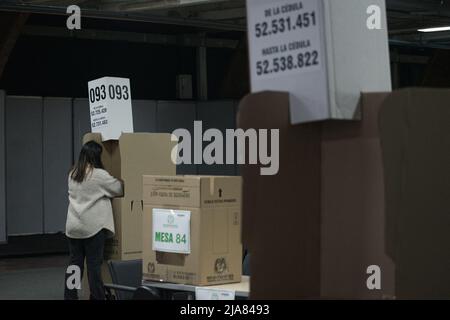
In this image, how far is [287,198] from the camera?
2.10 m

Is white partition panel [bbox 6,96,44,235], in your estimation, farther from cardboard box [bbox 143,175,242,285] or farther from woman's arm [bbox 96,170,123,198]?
cardboard box [bbox 143,175,242,285]

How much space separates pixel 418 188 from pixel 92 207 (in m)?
4.82

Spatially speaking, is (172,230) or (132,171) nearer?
(172,230)

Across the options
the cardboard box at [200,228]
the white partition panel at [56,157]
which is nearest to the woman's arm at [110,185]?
the cardboard box at [200,228]

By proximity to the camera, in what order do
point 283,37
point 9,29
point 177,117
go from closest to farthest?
point 283,37 → point 9,29 → point 177,117

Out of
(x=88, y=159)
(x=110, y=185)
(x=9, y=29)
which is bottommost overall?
(x=110, y=185)

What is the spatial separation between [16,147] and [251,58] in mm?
11083

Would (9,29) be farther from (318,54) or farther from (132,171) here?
(318,54)

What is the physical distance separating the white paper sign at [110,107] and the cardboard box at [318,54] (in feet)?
15.5

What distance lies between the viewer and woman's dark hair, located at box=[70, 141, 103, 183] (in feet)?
21.6

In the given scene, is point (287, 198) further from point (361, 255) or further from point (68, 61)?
point (68, 61)

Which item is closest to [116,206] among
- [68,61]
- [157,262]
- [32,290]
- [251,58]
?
[157,262]

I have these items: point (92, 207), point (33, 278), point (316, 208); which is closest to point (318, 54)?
point (316, 208)

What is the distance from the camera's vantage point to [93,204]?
6621 mm
